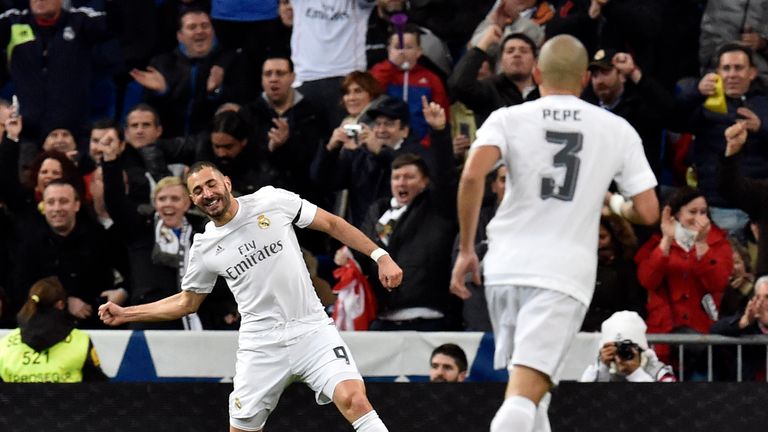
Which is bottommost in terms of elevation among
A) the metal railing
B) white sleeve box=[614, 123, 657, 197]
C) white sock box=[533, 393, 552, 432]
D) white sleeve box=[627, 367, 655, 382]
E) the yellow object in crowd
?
white sleeve box=[627, 367, 655, 382]

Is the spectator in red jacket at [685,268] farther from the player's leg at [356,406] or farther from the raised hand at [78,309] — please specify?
the raised hand at [78,309]

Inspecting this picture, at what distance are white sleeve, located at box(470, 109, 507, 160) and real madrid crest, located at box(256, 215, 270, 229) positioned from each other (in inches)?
86.9

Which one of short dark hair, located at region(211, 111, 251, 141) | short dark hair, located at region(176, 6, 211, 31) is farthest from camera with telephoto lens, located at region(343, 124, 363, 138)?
short dark hair, located at region(176, 6, 211, 31)

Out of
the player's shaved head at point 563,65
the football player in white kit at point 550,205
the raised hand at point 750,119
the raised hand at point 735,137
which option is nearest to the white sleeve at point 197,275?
the football player in white kit at point 550,205

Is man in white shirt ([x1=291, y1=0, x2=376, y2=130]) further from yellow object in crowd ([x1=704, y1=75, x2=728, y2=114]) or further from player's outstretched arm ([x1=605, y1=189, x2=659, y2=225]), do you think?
player's outstretched arm ([x1=605, y1=189, x2=659, y2=225])

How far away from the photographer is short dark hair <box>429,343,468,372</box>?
35.6 feet

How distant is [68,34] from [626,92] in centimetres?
470

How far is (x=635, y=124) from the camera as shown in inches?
506

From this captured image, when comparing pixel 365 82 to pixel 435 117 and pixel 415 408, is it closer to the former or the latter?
pixel 435 117

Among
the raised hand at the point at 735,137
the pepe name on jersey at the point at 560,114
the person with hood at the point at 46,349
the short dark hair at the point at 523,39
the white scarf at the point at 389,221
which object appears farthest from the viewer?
the short dark hair at the point at 523,39

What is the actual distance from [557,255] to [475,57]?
5329 mm

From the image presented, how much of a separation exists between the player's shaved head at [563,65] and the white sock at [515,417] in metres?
1.43

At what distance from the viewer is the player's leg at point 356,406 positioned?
29.6 feet

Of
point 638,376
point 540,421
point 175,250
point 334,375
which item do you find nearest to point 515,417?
point 540,421
